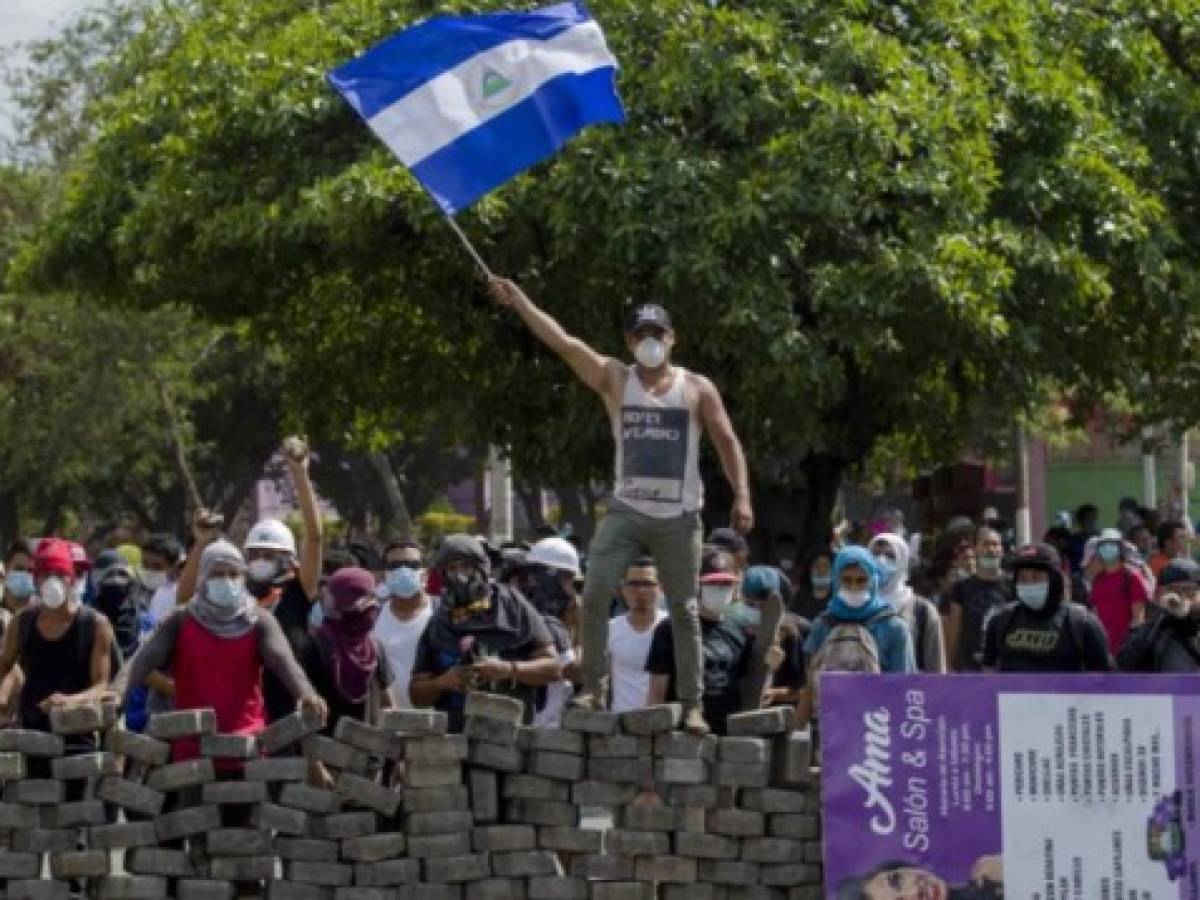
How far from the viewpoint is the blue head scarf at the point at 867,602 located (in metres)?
12.1

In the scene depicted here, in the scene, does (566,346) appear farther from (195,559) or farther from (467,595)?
(195,559)

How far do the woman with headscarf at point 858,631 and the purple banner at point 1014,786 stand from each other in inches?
26.7

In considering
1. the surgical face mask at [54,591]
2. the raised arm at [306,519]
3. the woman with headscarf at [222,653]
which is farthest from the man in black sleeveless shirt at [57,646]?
the raised arm at [306,519]

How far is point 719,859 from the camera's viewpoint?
37.6ft

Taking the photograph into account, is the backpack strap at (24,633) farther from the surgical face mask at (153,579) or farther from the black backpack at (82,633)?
the surgical face mask at (153,579)

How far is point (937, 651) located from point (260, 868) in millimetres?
3375

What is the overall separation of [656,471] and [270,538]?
2.49 meters

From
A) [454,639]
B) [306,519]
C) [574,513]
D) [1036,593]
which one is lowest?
[454,639]

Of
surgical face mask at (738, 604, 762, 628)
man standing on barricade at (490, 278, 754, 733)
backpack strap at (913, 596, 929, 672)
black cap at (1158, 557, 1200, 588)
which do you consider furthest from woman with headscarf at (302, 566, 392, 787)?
black cap at (1158, 557, 1200, 588)

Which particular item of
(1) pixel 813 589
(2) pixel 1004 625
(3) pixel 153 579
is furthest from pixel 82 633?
(1) pixel 813 589

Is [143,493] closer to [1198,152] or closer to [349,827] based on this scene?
[1198,152]

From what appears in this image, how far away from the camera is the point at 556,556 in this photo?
16.3 metres

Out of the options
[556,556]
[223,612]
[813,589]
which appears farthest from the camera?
[813,589]

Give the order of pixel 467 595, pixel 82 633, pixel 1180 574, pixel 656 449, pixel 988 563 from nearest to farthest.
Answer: pixel 656 449 → pixel 467 595 → pixel 82 633 → pixel 1180 574 → pixel 988 563
